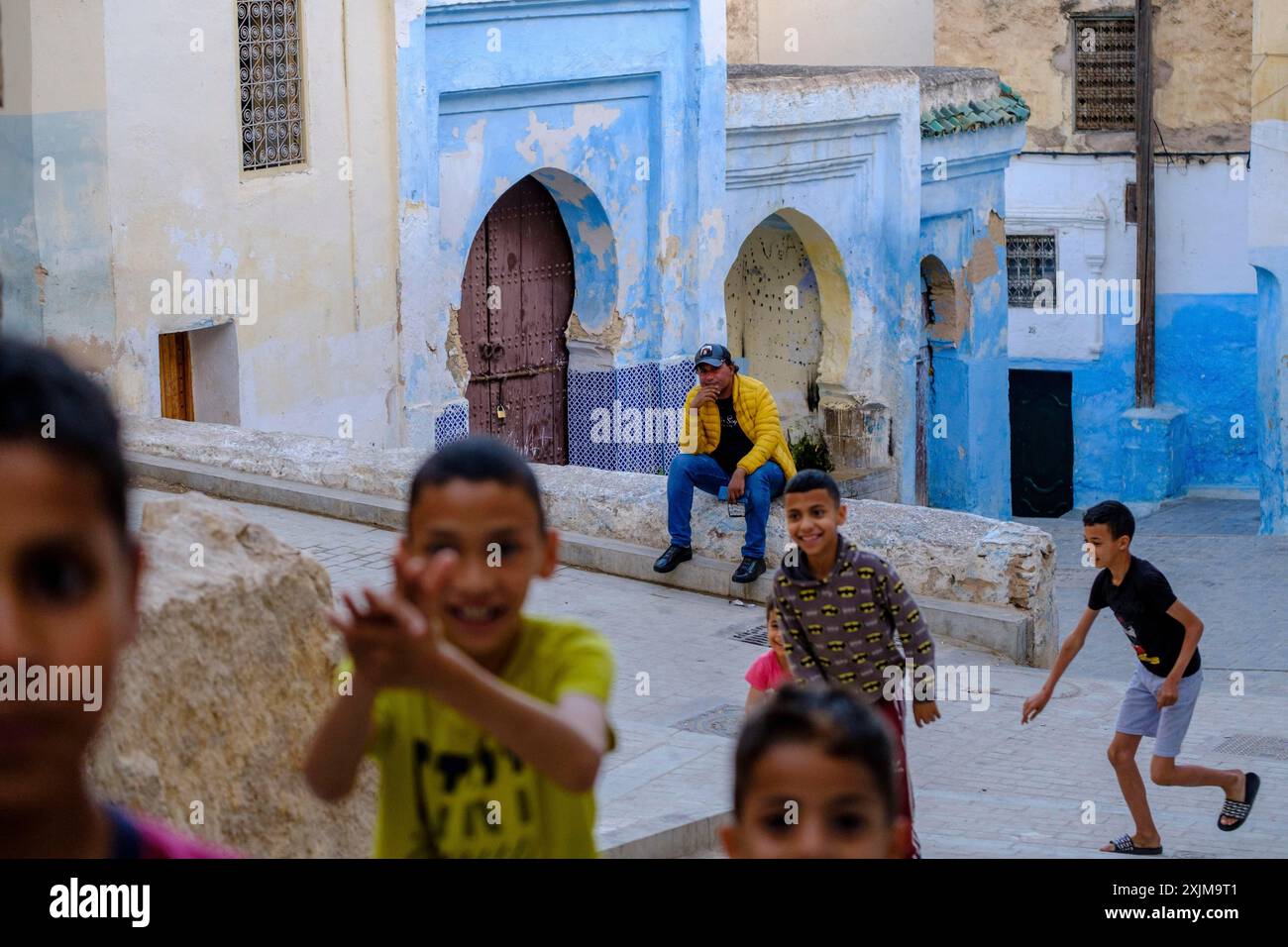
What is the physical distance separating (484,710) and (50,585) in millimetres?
678

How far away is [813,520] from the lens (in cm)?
532

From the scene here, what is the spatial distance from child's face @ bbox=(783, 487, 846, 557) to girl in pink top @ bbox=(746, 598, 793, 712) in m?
0.24

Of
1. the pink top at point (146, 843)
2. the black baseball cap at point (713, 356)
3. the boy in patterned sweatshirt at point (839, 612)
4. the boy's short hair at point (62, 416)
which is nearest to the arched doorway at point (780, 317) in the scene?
the black baseball cap at point (713, 356)


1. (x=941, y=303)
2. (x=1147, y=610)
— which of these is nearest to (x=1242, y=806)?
(x=1147, y=610)

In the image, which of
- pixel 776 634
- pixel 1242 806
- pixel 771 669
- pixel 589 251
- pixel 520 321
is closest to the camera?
pixel 776 634

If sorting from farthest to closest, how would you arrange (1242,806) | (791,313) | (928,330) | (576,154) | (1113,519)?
(928,330), (791,313), (576,154), (1242,806), (1113,519)

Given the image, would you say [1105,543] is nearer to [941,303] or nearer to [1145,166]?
[941,303]

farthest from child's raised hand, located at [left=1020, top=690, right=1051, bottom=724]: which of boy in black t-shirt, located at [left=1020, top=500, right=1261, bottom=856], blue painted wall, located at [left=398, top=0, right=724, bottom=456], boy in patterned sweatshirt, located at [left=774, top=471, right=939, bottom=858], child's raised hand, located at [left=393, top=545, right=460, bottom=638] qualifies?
blue painted wall, located at [left=398, top=0, right=724, bottom=456]

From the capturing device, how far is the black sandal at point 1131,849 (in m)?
6.42

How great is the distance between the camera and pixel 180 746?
4797mm

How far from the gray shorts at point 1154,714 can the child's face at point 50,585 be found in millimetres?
5105

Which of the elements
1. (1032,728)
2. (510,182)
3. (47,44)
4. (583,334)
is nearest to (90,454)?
(1032,728)

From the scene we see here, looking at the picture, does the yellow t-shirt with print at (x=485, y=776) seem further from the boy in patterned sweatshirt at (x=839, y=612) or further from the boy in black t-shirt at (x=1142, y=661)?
the boy in black t-shirt at (x=1142, y=661)

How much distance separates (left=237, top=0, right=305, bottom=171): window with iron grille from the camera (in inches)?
567
